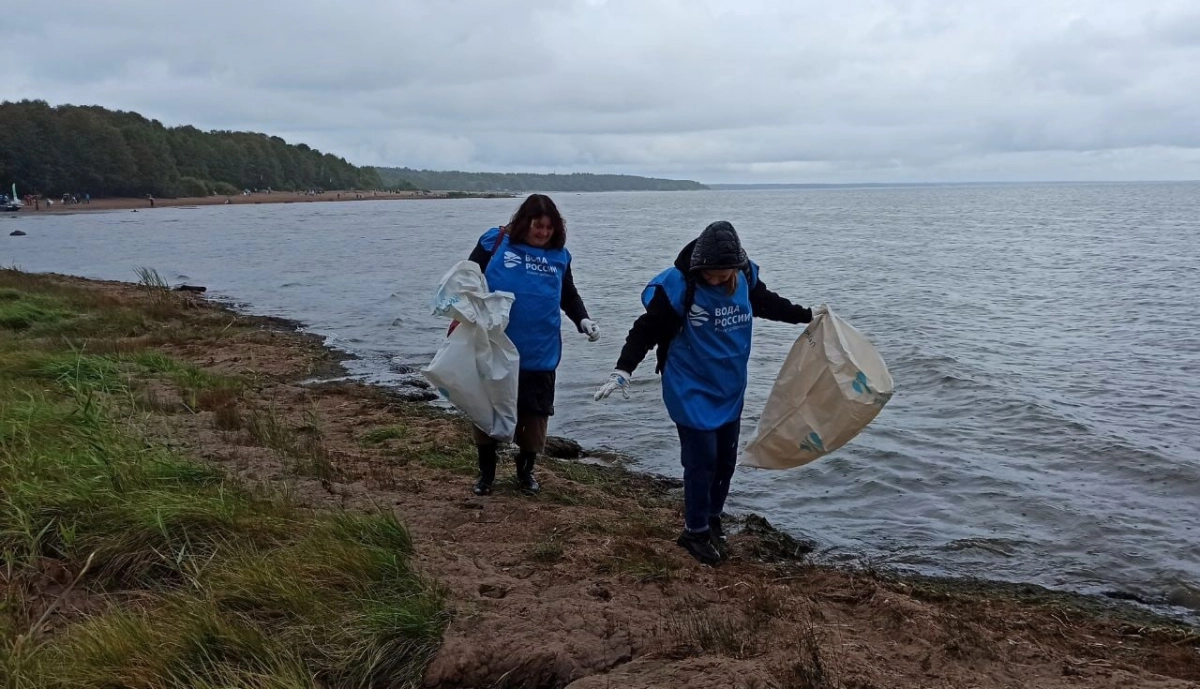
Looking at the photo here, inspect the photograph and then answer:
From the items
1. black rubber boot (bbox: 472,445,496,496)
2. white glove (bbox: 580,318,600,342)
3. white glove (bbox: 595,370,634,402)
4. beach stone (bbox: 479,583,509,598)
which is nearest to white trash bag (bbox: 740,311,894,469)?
white glove (bbox: 595,370,634,402)

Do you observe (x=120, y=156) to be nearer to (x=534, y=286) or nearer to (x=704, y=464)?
(x=534, y=286)

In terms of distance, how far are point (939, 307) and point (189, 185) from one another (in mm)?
100841

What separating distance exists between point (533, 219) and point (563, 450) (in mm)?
3420

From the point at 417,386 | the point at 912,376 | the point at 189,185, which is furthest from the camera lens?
the point at 189,185

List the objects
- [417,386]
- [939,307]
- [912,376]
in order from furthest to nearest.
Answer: [939,307]
[912,376]
[417,386]

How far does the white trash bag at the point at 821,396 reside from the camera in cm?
482

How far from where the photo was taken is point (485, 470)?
19.1 ft

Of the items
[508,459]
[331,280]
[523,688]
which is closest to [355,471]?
[508,459]

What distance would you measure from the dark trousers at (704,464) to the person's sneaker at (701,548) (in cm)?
5

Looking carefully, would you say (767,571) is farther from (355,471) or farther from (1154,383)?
(1154,383)

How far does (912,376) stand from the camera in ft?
38.3

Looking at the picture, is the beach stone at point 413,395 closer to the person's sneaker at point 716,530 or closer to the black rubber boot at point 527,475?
the black rubber boot at point 527,475

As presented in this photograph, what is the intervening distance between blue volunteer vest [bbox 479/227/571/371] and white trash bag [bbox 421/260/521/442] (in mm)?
86

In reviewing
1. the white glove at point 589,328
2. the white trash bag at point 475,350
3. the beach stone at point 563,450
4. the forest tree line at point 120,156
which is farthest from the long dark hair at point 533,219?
the forest tree line at point 120,156
